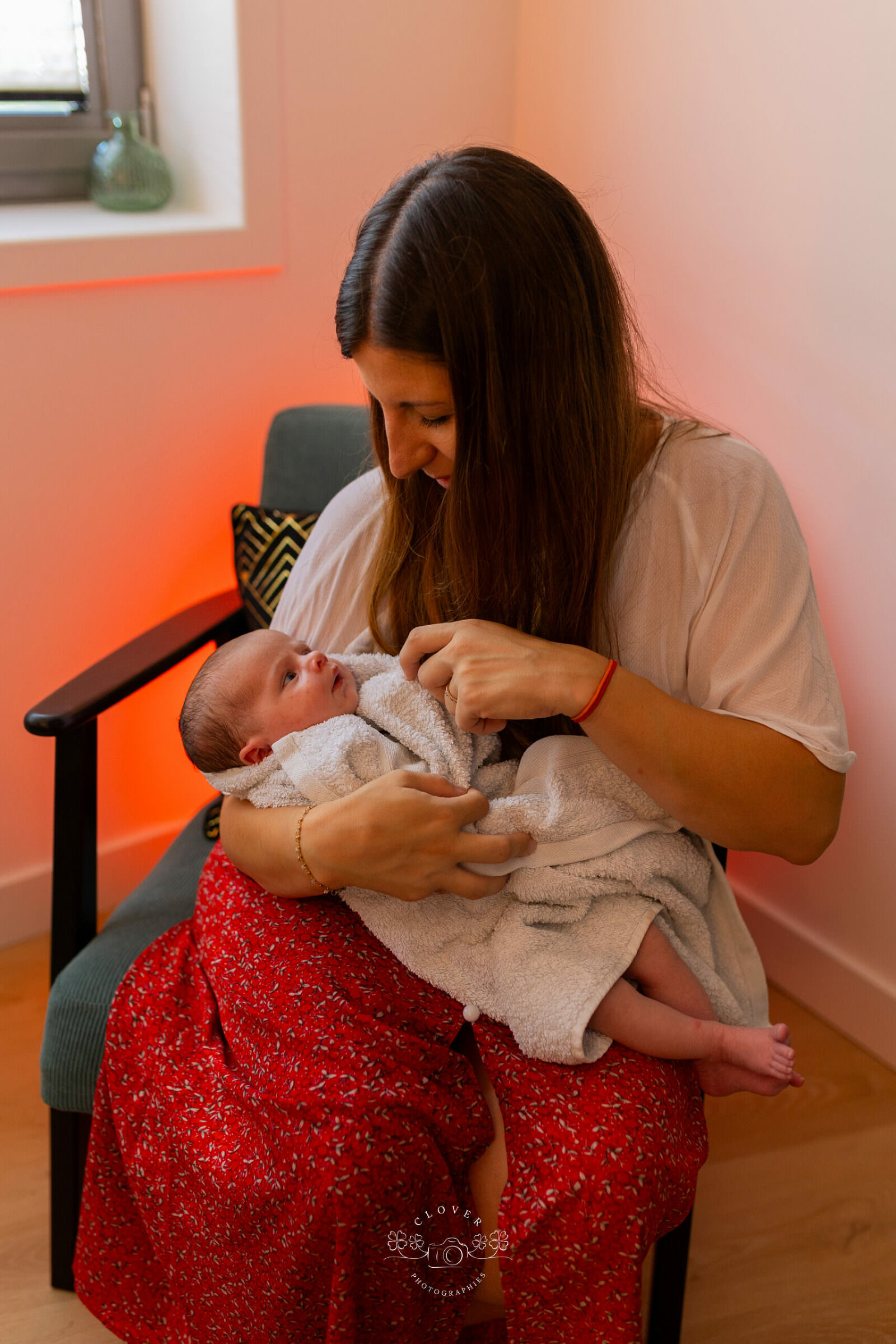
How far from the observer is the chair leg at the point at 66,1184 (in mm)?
1443

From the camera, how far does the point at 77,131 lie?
2133 mm

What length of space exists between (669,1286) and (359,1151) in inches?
24.4

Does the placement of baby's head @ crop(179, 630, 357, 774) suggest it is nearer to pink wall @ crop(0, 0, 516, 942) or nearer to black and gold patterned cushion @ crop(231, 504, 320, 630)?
black and gold patterned cushion @ crop(231, 504, 320, 630)

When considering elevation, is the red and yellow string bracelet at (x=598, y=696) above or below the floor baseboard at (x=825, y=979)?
above

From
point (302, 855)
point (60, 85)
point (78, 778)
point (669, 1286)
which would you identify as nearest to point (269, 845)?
point (302, 855)

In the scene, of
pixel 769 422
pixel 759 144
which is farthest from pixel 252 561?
pixel 759 144

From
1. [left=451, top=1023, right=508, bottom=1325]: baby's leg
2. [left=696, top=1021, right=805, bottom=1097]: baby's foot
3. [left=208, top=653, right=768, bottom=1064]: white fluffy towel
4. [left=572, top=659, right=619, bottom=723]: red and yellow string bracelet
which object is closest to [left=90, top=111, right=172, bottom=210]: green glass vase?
[left=208, top=653, right=768, bottom=1064]: white fluffy towel

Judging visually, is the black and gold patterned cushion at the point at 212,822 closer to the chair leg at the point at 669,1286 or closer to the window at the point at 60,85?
the chair leg at the point at 669,1286

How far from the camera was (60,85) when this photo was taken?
213 centimetres

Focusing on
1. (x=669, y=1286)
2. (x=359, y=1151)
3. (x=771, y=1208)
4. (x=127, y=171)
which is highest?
(x=127, y=171)

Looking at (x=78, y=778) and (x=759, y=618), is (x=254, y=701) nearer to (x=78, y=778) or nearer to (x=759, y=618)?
(x=78, y=778)

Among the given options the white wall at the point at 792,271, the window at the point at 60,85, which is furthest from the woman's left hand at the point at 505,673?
the window at the point at 60,85

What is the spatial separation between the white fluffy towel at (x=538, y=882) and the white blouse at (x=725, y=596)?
14 cm

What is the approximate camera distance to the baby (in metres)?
1.12
